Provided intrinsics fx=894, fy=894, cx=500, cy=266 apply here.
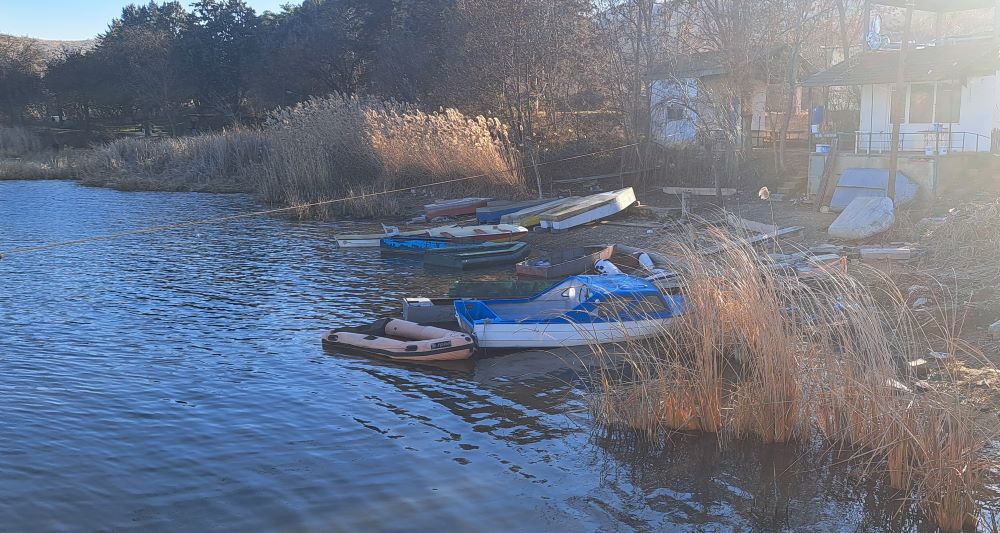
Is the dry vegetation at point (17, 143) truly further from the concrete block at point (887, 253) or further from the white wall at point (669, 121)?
the concrete block at point (887, 253)

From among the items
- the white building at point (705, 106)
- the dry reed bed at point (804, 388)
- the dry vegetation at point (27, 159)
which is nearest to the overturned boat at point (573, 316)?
the dry reed bed at point (804, 388)

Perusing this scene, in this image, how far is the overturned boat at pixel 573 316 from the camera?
1119cm

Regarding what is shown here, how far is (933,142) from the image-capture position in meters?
23.8

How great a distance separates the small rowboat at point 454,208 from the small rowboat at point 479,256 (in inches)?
202

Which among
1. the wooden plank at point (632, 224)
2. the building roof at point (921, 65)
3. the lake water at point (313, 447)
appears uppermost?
the building roof at point (921, 65)

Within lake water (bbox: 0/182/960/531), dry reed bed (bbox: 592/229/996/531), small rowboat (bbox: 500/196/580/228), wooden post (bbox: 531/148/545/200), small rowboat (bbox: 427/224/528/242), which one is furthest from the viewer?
wooden post (bbox: 531/148/545/200)

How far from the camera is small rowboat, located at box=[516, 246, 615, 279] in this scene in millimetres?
16073

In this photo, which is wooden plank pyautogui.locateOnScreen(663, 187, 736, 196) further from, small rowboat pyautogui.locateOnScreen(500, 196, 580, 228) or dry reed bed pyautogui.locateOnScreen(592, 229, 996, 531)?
dry reed bed pyautogui.locateOnScreen(592, 229, 996, 531)

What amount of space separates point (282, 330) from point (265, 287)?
12.0ft

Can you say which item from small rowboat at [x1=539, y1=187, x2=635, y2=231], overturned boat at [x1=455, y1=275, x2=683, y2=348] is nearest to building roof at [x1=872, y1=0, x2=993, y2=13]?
small rowboat at [x1=539, y1=187, x2=635, y2=231]

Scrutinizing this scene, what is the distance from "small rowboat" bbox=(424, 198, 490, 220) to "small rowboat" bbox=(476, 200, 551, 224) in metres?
0.27

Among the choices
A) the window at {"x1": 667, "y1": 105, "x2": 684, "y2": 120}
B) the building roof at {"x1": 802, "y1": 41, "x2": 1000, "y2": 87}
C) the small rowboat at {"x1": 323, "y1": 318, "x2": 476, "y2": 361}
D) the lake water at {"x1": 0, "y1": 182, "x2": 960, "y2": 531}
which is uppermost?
the building roof at {"x1": 802, "y1": 41, "x2": 1000, "y2": 87}

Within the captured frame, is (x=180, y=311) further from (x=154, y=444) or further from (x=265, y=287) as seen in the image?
(x=154, y=444)

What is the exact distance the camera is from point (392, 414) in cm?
955
